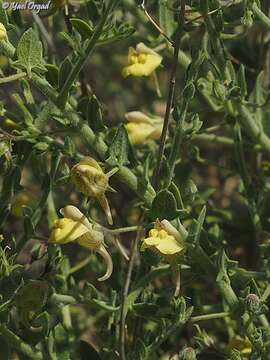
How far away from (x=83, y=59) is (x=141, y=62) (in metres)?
0.29

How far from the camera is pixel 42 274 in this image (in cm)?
139

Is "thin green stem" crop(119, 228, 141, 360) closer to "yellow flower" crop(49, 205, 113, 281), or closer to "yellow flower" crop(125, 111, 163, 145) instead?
"yellow flower" crop(49, 205, 113, 281)

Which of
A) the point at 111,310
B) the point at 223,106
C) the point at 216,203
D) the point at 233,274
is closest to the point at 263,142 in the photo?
the point at 223,106

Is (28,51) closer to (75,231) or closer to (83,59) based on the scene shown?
(83,59)

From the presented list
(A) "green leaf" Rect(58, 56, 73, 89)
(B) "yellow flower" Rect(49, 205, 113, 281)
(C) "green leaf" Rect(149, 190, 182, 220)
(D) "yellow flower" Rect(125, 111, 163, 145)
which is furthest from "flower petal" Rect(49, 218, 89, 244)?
(D) "yellow flower" Rect(125, 111, 163, 145)

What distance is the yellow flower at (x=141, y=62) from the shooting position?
4.73ft

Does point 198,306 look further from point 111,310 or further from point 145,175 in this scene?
point 145,175

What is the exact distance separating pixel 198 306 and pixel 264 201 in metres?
0.23

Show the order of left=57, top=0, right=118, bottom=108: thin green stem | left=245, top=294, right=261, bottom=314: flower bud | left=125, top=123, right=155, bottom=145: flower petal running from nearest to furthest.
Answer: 1. left=57, top=0, right=118, bottom=108: thin green stem
2. left=245, top=294, right=261, bottom=314: flower bud
3. left=125, top=123, right=155, bottom=145: flower petal

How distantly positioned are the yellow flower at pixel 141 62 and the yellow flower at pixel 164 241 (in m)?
0.34

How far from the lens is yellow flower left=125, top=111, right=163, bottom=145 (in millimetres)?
1522

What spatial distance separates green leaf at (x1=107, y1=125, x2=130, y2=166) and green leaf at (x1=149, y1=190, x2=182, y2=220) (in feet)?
0.30

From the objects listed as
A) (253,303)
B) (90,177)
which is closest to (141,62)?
(90,177)

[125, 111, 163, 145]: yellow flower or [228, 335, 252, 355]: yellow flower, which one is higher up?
[125, 111, 163, 145]: yellow flower
